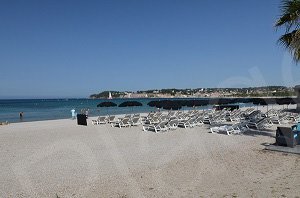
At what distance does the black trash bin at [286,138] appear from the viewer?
31.0 feet

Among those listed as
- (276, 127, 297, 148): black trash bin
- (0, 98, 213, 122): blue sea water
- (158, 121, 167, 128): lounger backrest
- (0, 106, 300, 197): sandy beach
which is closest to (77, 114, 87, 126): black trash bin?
(158, 121, 167, 128): lounger backrest

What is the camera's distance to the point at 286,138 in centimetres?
959

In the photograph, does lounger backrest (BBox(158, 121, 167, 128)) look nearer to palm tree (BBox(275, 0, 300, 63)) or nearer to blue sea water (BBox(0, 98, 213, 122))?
palm tree (BBox(275, 0, 300, 63))

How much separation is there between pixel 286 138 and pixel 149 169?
4592 millimetres

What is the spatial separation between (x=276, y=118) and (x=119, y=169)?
1269 cm

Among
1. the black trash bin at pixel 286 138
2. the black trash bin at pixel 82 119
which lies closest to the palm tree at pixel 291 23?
the black trash bin at pixel 286 138

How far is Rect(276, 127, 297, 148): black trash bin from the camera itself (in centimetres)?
946

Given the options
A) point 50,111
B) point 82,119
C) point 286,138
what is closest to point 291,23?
point 286,138

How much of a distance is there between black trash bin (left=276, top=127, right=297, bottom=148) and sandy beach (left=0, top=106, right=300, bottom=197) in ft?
2.38

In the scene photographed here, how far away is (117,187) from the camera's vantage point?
6070mm


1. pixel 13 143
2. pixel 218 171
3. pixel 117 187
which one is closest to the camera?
pixel 117 187

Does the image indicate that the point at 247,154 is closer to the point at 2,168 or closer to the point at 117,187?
the point at 117,187

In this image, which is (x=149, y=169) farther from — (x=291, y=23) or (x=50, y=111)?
(x=50, y=111)

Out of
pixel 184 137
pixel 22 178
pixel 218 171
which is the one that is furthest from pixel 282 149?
pixel 22 178
